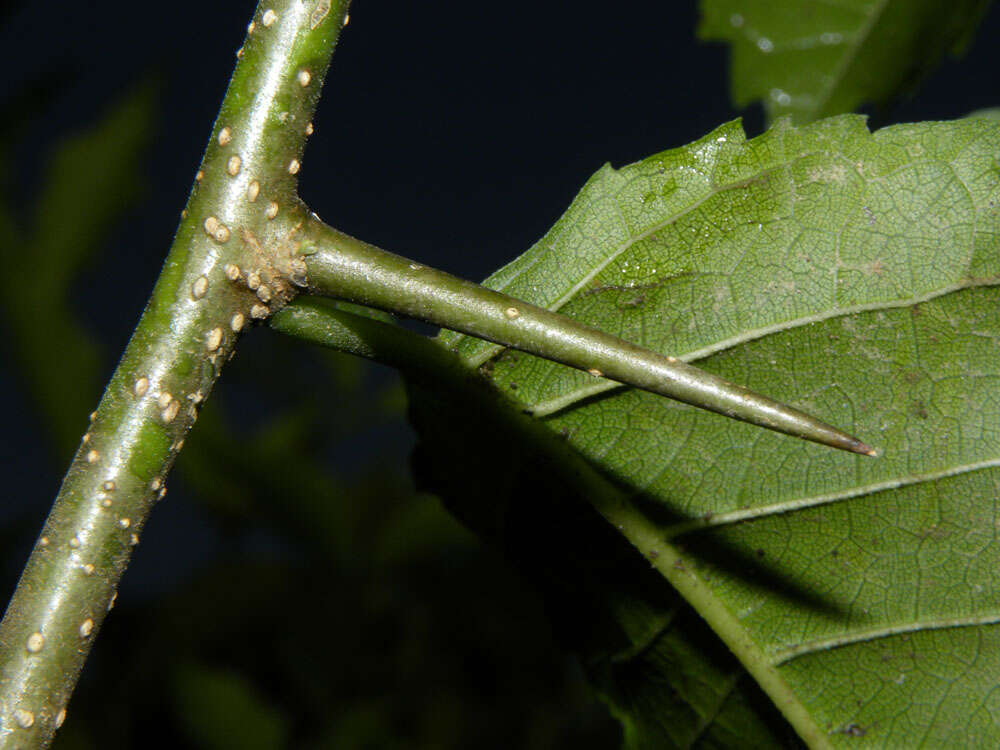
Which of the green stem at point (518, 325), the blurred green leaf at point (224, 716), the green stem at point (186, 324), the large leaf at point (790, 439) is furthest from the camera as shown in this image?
the blurred green leaf at point (224, 716)

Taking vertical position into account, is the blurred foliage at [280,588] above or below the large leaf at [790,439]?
below

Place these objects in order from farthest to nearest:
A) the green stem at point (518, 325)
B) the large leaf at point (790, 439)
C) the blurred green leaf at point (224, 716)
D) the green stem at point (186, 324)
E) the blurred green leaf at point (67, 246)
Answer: the blurred green leaf at point (67, 246), the blurred green leaf at point (224, 716), the large leaf at point (790, 439), the green stem at point (186, 324), the green stem at point (518, 325)

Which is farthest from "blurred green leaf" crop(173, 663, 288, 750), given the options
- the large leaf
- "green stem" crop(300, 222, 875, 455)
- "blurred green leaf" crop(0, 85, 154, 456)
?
"green stem" crop(300, 222, 875, 455)

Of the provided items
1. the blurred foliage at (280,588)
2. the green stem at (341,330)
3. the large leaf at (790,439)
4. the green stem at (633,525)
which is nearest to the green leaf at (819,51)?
the large leaf at (790,439)

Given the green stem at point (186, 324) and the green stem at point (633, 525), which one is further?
the green stem at point (633, 525)

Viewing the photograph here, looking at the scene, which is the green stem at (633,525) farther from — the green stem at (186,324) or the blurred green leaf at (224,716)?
the blurred green leaf at (224,716)

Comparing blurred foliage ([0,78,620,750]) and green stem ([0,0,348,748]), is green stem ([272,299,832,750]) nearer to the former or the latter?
green stem ([0,0,348,748])

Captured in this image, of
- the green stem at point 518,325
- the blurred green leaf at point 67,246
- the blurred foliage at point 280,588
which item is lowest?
the blurred foliage at point 280,588
